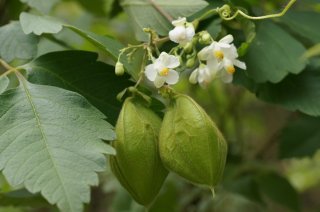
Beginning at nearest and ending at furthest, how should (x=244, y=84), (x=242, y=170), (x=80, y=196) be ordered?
(x=80, y=196)
(x=244, y=84)
(x=242, y=170)

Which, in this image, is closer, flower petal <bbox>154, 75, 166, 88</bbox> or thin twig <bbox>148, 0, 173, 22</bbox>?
flower petal <bbox>154, 75, 166, 88</bbox>

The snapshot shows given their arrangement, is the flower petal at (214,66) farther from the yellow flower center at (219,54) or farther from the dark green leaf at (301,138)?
the dark green leaf at (301,138)

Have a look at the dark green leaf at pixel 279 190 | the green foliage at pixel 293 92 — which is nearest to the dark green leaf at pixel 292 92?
the green foliage at pixel 293 92

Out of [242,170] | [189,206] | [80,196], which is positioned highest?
[80,196]

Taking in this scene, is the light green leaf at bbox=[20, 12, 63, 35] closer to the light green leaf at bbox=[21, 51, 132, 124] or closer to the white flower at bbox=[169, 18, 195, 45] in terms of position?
the light green leaf at bbox=[21, 51, 132, 124]

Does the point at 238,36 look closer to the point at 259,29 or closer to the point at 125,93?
the point at 259,29

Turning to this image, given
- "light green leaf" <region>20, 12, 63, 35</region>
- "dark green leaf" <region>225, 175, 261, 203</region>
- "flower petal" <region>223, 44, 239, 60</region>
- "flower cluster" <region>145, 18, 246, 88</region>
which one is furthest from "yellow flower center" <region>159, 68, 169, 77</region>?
"dark green leaf" <region>225, 175, 261, 203</region>

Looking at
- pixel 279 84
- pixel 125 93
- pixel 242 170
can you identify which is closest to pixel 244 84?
pixel 279 84
